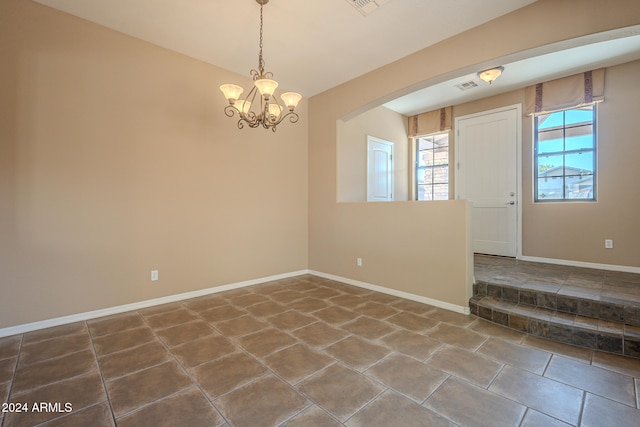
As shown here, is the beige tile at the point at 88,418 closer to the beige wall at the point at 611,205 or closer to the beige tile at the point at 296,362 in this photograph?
the beige tile at the point at 296,362

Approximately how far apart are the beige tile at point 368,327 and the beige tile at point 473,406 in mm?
828

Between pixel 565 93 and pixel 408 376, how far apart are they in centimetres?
479

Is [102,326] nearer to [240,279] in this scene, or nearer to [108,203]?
[108,203]

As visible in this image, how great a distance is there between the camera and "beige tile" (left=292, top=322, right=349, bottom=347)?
8.09ft

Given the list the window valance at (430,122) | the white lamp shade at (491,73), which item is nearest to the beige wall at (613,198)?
the white lamp shade at (491,73)

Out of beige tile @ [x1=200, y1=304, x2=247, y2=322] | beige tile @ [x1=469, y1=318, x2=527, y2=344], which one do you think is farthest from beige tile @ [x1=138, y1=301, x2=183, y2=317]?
beige tile @ [x1=469, y1=318, x2=527, y2=344]

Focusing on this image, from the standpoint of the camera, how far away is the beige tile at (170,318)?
2.80 m

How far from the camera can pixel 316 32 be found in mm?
3076

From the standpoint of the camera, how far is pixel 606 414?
1573 mm

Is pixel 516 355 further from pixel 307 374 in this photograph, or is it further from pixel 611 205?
pixel 611 205

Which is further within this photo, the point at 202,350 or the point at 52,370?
the point at 202,350

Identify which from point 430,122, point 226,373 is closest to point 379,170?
point 430,122

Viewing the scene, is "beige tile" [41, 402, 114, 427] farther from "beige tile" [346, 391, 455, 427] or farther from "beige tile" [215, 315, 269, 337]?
"beige tile" [346, 391, 455, 427]

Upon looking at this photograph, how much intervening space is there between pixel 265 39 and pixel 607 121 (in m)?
4.79
